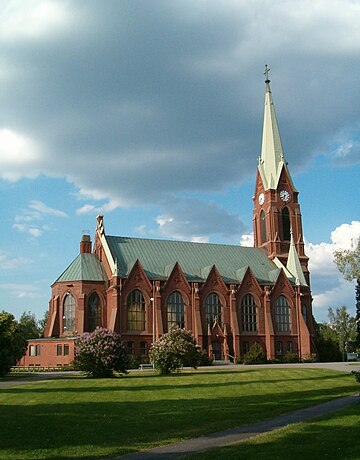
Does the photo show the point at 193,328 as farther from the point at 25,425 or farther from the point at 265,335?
the point at 25,425

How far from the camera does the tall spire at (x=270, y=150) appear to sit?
96938 millimetres

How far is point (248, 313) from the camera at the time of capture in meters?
82.8

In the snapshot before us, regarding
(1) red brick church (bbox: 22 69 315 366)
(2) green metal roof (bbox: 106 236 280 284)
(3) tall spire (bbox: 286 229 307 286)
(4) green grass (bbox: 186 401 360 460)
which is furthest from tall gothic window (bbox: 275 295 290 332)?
(4) green grass (bbox: 186 401 360 460)

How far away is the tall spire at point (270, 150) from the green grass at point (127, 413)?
221ft

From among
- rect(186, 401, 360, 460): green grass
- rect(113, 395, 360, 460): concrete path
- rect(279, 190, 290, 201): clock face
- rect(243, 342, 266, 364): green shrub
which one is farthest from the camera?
rect(279, 190, 290, 201): clock face

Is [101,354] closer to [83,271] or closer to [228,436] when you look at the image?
[228,436]

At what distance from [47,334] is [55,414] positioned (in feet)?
Result: 193

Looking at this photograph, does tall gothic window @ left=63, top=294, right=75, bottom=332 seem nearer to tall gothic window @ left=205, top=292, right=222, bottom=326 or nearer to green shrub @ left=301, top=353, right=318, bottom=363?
tall gothic window @ left=205, top=292, right=222, bottom=326

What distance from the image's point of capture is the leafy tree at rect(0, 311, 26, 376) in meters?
44.4

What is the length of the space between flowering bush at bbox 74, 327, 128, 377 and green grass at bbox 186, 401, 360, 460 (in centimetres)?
2931

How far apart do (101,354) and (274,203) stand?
57.6 metres

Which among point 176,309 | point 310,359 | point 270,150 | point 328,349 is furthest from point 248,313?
point 270,150

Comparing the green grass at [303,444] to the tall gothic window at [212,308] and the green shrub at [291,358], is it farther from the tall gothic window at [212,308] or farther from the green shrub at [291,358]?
the tall gothic window at [212,308]

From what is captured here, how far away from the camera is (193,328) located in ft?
257
